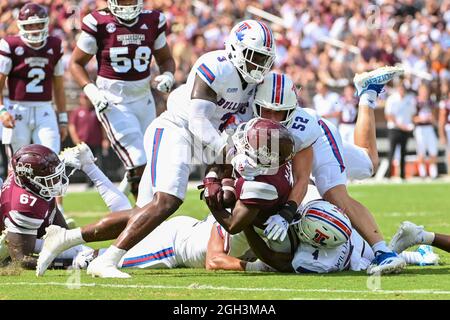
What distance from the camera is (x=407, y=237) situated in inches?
262

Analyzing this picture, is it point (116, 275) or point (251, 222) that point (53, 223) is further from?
point (251, 222)

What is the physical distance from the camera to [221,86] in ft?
20.4

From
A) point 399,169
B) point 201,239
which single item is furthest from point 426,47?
point 201,239

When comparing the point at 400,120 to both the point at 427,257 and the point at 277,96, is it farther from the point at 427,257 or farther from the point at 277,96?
the point at 277,96

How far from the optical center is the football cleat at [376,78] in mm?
7465

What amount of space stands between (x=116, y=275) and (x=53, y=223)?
1.11 m

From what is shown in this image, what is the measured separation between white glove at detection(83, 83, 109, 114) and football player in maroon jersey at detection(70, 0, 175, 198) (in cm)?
2

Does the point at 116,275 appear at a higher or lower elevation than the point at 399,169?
higher

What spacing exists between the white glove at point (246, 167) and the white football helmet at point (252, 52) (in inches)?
25.5

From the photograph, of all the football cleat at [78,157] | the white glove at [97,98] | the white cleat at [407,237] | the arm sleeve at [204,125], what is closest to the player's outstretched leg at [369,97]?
the white cleat at [407,237]

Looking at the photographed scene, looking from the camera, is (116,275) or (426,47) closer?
(116,275)

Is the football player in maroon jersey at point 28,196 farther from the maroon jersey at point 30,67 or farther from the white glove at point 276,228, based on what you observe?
the maroon jersey at point 30,67

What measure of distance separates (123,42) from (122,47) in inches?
1.8

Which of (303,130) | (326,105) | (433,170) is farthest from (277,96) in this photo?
(433,170)
